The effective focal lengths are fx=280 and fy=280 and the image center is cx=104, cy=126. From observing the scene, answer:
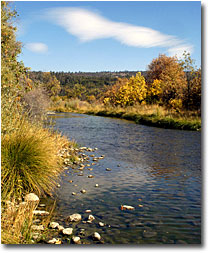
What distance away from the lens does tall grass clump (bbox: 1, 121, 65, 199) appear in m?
5.43

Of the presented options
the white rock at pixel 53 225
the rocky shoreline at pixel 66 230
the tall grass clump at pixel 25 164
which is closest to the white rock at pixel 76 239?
the rocky shoreline at pixel 66 230

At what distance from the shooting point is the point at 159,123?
19859 mm

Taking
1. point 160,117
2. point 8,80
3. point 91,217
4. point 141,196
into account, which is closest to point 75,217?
point 91,217

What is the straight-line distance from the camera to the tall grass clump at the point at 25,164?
5.43m

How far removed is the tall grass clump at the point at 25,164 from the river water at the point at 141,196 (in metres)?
0.58

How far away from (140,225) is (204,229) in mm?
1052

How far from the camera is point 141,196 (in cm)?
604

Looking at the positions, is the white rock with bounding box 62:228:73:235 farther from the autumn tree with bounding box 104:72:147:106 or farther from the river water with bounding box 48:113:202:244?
the autumn tree with bounding box 104:72:147:106

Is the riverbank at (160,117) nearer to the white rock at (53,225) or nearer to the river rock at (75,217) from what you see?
the river rock at (75,217)

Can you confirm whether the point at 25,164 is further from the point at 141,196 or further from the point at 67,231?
the point at 141,196

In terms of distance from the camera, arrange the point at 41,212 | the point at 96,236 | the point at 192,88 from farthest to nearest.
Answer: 1. the point at 192,88
2. the point at 41,212
3. the point at 96,236

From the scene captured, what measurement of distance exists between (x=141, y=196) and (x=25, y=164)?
2536mm

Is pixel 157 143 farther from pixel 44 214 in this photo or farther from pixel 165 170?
pixel 44 214

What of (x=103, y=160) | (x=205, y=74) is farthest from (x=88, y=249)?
(x=103, y=160)
